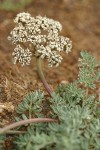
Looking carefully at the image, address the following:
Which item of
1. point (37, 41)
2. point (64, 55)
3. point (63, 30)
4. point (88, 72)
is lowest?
point (88, 72)

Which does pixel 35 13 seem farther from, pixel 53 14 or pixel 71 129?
pixel 71 129

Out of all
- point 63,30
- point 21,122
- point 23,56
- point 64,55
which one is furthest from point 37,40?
point 63,30

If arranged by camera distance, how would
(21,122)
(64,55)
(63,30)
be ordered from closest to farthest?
(21,122)
(64,55)
(63,30)

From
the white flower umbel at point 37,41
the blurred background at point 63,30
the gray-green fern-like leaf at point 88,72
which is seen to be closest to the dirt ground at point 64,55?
the blurred background at point 63,30

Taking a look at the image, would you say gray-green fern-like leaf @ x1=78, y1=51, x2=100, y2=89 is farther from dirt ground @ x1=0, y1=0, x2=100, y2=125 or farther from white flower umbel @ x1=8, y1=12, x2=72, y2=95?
dirt ground @ x1=0, y1=0, x2=100, y2=125

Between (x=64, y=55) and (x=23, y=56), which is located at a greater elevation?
(x=64, y=55)

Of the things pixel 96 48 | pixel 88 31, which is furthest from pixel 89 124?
pixel 88 31

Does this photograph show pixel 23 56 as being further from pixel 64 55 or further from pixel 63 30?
pixel 63 30
